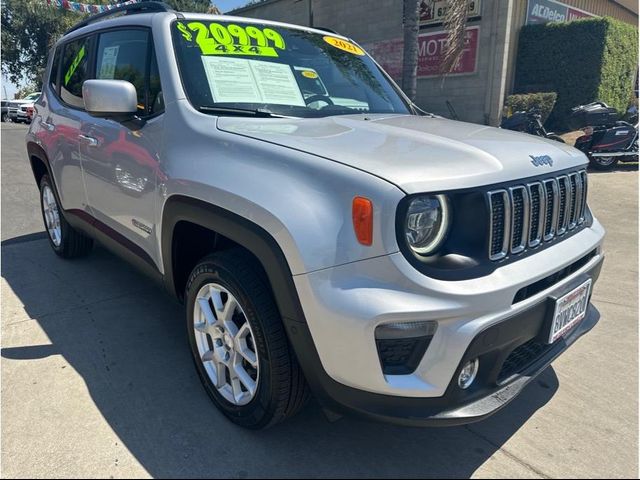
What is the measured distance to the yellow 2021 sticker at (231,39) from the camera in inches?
110

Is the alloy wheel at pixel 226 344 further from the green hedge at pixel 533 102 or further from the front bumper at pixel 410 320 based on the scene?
the green hedge at pixel 533 102

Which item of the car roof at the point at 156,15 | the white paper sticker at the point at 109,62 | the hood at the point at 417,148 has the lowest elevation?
the hood at the point at 417,148

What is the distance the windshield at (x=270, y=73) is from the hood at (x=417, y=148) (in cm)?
25

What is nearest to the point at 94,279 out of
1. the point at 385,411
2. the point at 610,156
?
the point at 385,411

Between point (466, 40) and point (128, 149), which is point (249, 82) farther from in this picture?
point (466, 40)

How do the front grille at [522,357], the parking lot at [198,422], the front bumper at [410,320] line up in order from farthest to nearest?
the parking lot at [198,422] → the front grille at [522,357] → the front bumper at [410,320]

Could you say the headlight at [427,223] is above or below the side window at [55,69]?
below

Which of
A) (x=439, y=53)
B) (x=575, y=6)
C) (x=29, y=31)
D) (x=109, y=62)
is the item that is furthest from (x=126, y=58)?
(x=29, y=31)

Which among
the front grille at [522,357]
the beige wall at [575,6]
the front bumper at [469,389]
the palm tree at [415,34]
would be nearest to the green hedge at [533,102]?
the beige wall at [575,6]

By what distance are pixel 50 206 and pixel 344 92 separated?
10.3 feet

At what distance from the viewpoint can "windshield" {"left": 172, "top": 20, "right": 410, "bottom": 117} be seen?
8.68 feet

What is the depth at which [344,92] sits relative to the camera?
124 inches

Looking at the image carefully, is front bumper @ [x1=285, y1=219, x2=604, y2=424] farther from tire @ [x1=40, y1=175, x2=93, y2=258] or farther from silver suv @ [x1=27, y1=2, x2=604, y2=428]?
tire @ [x1=40, y1=175, x2=93, y2=258]

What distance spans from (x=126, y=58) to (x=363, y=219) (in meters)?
2.27
